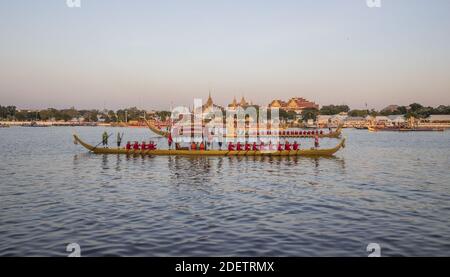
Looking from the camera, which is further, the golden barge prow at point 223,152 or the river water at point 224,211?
the golden barge prow at point 223,152

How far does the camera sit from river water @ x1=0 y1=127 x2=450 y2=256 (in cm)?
1282

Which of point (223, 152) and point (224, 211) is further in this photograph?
point (223, 152)

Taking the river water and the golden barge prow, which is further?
the golden barge prow

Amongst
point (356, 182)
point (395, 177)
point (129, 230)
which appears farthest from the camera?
point (395, 177)

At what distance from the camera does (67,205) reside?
18953 mm

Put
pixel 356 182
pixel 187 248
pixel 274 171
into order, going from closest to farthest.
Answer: pixel 187 248, pixel 356 182, pixel 274 171

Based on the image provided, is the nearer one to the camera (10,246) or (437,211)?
(10,246)

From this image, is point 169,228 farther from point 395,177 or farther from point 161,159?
point 161,159

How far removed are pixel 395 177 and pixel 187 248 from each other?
21.4m

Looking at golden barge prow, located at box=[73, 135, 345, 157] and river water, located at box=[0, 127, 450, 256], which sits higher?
golden barge prow, located at box=[73, 135, 345, 157]

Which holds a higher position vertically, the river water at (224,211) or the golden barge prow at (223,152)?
the golden barge prow at (223,152)

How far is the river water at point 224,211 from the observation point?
505 inches

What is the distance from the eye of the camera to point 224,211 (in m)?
17.6

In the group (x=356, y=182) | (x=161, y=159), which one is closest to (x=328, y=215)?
(x=356, y=182)
